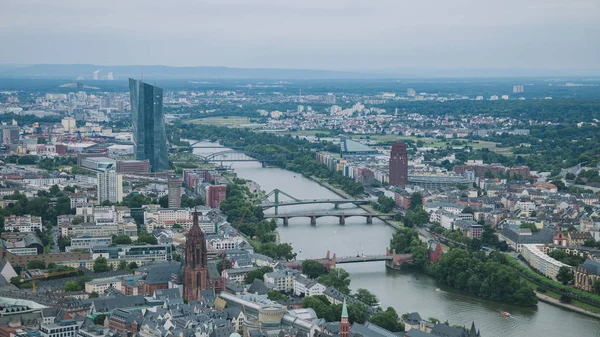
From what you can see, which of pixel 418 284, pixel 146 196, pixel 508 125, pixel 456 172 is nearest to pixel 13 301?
pixel 418 284

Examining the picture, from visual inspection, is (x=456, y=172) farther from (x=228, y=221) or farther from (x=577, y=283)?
(x=577, y=283)

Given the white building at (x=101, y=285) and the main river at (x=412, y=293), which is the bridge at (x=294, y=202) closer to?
the main river at (x=412, y=293)

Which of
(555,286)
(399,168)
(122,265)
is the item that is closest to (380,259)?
(555,286)

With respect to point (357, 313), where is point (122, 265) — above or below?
below

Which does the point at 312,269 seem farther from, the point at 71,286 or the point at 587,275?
the point at 587,275

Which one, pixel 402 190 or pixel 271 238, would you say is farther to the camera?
pixel 402 190

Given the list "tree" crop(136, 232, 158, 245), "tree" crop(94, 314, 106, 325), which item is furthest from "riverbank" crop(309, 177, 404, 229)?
"tree" crop(94, 314, 106, 325)
